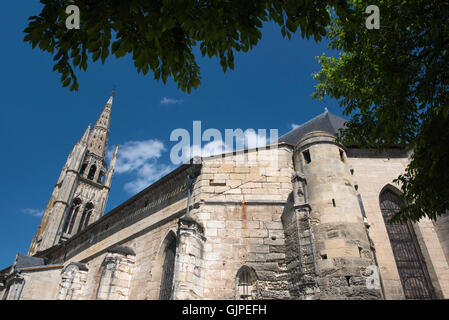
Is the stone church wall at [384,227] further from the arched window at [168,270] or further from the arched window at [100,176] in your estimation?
the arched window at [100,176]

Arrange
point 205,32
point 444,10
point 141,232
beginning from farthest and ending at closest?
1. point 141,232
2. point 444,10
3. point 205,32

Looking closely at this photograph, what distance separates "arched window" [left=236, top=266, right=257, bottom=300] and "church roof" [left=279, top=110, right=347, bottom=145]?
19.5 feet

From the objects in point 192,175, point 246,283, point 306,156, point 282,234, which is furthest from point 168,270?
point 306,156

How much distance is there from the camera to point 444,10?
141 inches

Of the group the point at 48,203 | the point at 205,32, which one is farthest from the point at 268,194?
the point at 48,203

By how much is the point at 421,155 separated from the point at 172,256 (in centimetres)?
757

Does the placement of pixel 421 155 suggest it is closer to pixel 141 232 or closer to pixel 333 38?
pixel 333 38

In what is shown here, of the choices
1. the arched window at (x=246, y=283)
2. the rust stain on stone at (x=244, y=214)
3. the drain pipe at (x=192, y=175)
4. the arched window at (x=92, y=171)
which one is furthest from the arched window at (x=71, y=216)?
the arched window at (x=246, y=283)

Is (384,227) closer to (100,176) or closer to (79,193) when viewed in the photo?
(79,193)

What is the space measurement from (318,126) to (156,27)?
34.0 ft

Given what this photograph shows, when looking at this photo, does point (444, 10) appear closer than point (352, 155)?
Yes

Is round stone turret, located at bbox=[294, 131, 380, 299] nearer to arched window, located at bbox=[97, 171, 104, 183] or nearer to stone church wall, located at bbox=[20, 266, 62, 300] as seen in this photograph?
stone church wall, located at bbox=[20, 266, 62, 300]

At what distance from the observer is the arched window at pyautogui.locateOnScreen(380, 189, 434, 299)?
Result: 7598mm

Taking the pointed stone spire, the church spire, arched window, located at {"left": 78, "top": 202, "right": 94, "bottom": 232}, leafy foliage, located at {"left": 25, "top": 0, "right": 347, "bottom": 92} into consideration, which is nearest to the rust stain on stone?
leafy foliage, located at {"left": 25, "top": 0, "right": 347, "bottom": 92}
